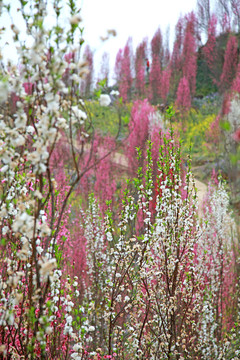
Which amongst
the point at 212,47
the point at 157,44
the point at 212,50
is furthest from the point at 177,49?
the point at 212,50

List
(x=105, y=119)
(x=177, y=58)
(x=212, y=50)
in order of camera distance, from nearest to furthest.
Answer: (x=105, y=119)
(x=212, y=50)
(x=177, y=58)

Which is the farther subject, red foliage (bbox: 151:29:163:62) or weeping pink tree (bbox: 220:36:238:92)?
red foliage (bbox: 151:29:163:62)

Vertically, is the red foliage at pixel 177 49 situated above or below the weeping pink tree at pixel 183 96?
above

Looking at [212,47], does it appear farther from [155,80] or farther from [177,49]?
[155,80]

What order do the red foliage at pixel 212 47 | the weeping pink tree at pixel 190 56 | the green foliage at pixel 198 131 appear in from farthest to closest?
the red foliage at pixel 212 47 < the weeping pink tree at pixel 190 56 < the green foliage at pixel 198 131

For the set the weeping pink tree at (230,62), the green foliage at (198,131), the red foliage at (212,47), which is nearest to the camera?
the green foliage at (198,131)

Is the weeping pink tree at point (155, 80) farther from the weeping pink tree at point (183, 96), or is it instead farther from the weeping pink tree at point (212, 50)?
the weeping pink tree at point (212, 50)

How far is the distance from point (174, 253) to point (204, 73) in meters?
24.0

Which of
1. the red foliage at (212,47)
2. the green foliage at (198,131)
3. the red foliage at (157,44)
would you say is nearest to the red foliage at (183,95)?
the green foliage at (198,131)

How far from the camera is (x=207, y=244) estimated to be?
440 cm

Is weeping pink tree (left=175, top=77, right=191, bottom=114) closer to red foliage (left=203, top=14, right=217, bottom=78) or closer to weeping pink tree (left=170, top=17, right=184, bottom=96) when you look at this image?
weeping pink tree (left=170, top=17, right=184, bottom=96)

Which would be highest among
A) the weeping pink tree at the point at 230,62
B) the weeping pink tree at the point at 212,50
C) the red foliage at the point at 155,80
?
the weeping pink tree at the point at 212,50

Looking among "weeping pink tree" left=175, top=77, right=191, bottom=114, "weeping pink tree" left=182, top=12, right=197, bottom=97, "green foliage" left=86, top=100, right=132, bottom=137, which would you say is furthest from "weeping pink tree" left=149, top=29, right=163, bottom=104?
"weeping pink tree" left=175, top=77, right=191, bottom=114

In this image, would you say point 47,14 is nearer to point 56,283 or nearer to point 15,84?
point 15,84
